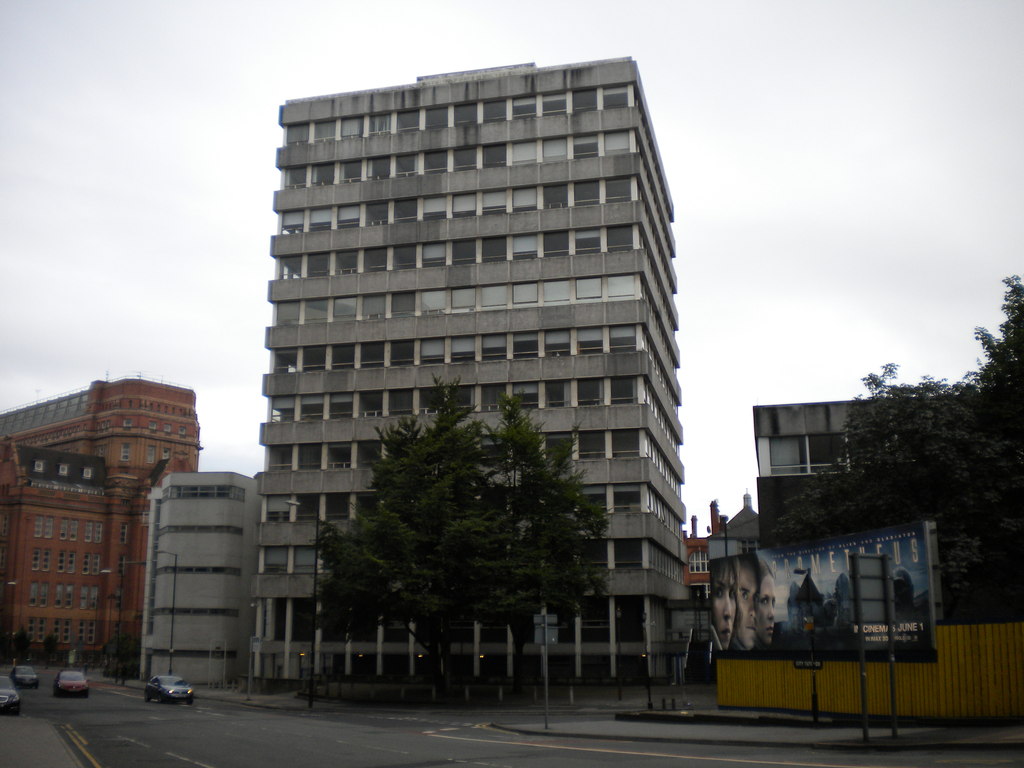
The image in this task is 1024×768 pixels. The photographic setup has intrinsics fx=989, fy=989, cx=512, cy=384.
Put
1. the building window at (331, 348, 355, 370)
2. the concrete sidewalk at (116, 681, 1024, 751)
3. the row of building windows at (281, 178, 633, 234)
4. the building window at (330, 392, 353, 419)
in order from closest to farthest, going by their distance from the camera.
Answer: the concrete sidewalk at (116, 681, 1024, 751) → the row of building windows at (281, 178, 633, 234) → the building window at (330, 392, 353, 419) → the building window at (331, 348, 355, 370)

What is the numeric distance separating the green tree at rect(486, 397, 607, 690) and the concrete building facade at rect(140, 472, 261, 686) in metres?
33.6

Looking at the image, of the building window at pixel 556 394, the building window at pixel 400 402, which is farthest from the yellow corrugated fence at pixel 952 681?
the building window at pixel 400 402

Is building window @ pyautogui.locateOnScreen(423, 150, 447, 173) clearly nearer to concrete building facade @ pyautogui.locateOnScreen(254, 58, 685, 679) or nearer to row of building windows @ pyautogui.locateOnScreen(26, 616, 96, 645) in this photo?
concrete building facade @ pyautogui.locateOnScreen(254, 58, 685, 679)

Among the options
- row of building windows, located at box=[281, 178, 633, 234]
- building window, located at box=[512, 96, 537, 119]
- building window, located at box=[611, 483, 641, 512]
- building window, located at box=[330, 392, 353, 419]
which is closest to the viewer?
building window, located at box=[611, 483, 641, 512]

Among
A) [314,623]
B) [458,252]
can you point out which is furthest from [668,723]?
[458,252]

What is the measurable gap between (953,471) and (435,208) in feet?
152

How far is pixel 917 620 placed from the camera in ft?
78.8

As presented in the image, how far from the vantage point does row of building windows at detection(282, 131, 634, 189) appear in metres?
70.9

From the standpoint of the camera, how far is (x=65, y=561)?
13162 cm

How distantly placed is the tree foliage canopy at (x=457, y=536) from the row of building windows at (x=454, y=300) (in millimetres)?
17677

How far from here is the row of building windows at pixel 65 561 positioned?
422ft

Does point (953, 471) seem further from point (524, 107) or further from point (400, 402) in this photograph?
point (524, 107)

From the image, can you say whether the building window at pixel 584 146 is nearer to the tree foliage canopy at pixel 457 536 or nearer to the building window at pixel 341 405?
the building window at pixel 341 405

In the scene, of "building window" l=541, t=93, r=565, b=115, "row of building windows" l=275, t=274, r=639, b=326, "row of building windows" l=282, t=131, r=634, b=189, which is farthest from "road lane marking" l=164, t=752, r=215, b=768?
"building window" l=541, t=93, r=565, b=115
